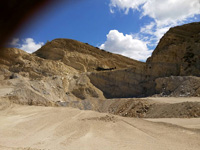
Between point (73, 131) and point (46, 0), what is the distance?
4977 millimetres

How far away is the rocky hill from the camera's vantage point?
17781mm

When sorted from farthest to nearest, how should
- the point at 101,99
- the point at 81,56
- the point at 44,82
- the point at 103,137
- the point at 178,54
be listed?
the point at 81,56 < the point at 44,82 < the point at 178,54 < the point at 101,99 < the point at 103,137

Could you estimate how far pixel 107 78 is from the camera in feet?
92.2

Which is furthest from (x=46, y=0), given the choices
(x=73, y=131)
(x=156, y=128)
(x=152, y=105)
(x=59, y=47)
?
(x=59, y=47)

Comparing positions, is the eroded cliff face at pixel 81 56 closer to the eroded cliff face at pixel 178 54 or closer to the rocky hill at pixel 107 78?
the rocky hill at pixel 107 78

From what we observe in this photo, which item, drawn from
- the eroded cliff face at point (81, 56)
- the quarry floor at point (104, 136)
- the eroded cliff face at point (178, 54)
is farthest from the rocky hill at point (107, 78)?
the quarry floor at point (104, 136)

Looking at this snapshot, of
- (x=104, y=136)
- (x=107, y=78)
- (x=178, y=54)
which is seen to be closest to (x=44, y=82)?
(x=107, y=78)

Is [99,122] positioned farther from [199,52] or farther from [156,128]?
[199,52]

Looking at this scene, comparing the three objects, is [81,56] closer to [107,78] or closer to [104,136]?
[107,78]

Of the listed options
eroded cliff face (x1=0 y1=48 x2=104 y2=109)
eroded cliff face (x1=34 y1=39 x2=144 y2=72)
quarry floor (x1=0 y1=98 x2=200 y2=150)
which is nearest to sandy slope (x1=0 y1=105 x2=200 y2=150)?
quarry floor (x1=0 y1=98 x2=200 y2=150)

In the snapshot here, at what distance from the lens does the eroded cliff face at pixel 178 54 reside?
20191mm

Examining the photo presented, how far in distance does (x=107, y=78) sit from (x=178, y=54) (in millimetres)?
10773

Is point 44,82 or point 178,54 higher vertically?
point 178,54

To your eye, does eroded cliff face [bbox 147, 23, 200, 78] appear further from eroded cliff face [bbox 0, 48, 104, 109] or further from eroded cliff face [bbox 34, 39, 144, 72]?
eroded cliff face [bbox 34, 39, 144, 72]
